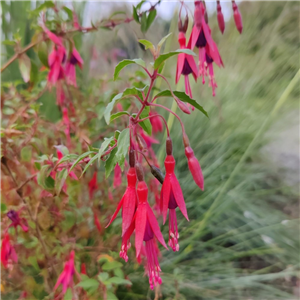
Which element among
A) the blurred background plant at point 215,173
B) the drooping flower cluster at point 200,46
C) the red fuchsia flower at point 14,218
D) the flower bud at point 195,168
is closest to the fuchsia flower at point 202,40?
the drooping flower cluster at point 200,46

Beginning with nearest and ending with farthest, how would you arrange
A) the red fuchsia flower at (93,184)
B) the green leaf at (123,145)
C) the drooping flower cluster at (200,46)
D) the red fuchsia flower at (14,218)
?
the green leaf at (123,145) → the drooping flower cluster at (200,46) → the red fuchsia flower at (14,218) → the red fuchsia flower at (93,184)

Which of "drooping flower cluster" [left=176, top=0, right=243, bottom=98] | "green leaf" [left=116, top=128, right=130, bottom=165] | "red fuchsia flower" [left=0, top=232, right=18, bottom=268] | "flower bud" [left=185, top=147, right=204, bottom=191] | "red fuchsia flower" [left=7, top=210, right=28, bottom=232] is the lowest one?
"red fuchsia flower" [left=0, top=232, right=18, bottom=268]

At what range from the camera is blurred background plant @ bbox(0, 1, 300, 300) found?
63cm

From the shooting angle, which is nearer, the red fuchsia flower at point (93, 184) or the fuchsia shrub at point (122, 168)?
the fuchsia shrub at point (122, 168)

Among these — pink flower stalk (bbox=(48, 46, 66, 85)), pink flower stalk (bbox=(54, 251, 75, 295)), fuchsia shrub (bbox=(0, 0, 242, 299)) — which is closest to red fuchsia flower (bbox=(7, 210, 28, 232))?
fuchsia shrub (bbox=(0, 0, 242, 299))

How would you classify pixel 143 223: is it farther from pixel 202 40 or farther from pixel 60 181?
pixel 202 40

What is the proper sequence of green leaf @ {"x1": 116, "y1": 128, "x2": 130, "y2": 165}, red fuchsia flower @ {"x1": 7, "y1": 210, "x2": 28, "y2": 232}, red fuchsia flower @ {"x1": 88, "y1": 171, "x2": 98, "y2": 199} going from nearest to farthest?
green leaf @ {"x1": 116, "y1": 128, "x2": 130, "y2": 165}, red fuchsia flower @ {"x1": 7, "y1": 210, "x2": 28, "y2": 232}, red fuchsia flower @ {"x1": 88, "y1": 171, "x2": 98, "y2": 199}

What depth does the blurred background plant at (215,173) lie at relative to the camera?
24.6 inches

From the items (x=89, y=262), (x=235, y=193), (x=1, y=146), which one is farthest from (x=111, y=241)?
(x=235, y=193)

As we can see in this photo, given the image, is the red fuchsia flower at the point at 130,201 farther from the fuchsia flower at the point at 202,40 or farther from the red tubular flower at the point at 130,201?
the fuchsia flower at the point at 202,40

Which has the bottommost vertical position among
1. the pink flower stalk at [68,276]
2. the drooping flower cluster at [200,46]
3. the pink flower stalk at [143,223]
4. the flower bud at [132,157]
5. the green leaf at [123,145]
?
the pink flower stalk at [68,276]

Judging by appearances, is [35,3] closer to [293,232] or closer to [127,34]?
[127,34]

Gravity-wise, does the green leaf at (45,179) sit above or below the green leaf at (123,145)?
below

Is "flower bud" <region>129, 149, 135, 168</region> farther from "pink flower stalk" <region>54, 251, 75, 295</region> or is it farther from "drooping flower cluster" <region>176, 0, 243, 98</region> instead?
"pink flower stalk" <region>54, 251, 75, 295</region>
